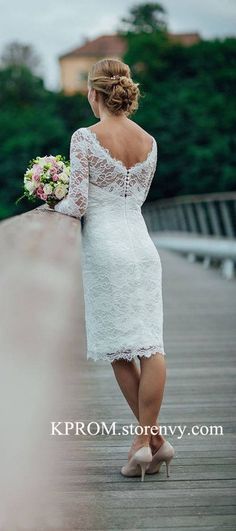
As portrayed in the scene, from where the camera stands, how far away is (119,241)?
15.0 feet

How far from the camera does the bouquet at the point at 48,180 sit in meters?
4.85

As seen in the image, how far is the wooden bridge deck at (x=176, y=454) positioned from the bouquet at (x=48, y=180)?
1.17 meters

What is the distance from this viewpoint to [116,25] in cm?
7438

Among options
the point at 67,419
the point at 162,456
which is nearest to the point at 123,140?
the point at 162,456

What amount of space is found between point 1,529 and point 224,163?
1796 inches

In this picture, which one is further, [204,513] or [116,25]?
[116,25]

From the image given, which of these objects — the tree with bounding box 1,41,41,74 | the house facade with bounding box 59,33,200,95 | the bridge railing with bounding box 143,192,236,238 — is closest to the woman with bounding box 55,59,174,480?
the bridge railing with bounding box 143,192,236,238

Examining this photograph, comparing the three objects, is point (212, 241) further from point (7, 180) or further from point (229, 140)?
point (7, 180)

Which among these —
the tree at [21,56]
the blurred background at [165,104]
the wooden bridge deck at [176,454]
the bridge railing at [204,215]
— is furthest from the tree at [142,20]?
the wooden bridge deck at [176,454]

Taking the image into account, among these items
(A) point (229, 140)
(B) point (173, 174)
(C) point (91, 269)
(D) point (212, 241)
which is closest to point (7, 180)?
(B) point (173, 174)

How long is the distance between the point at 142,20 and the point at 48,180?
72.0 meters

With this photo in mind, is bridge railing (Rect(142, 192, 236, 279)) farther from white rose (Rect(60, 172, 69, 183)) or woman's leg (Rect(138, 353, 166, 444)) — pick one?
woman's leg (Rect(138, 353, 166, 444))

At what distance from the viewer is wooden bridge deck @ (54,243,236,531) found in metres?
3.96

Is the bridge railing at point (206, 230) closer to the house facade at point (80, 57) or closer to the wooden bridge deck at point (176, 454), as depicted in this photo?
the wooden bridge deck at point (176, 454)
